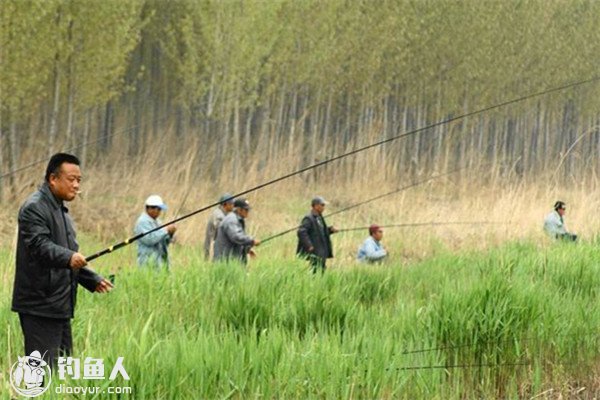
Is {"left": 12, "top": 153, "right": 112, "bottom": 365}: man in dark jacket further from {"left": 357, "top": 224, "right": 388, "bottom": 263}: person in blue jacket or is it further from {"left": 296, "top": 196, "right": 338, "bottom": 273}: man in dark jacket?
{"left": 357, "top": 224, "right": 388, "bottom": 263}: person in blue jacket

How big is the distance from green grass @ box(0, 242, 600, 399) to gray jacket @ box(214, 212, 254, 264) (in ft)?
4.65

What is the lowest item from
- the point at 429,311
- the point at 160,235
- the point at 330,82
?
the point at 429,311

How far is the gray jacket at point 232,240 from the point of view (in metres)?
9.86

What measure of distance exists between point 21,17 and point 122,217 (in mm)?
4091

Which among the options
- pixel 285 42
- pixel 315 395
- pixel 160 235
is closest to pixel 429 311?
pixel 315 395

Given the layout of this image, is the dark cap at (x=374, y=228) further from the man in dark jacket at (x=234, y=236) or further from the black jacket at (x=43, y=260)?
the black jacket at (x=43, y=260)

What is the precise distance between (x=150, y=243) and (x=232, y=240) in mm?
1275

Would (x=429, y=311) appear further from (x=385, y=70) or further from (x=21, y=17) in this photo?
(x=385, y=70)

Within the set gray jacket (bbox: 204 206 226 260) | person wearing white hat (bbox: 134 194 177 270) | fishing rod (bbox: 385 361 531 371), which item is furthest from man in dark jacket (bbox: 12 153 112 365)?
gray jacket (bbox: 204 206 226 260)

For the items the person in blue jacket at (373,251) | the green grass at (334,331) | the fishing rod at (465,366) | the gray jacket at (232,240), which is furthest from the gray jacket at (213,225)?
the fishing rod at (465,366)

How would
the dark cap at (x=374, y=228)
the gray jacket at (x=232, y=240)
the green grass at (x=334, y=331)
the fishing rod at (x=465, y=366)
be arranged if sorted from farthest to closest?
the dark cap at (x=374, y=228) → the gray jacket at (x=232, y=240) → the fishing rod at (x=465, y=366) → the green grass at (x=334, y=331)

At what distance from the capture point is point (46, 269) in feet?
14.9

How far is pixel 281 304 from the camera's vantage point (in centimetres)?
634

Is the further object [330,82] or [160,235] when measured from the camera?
[330,82]
